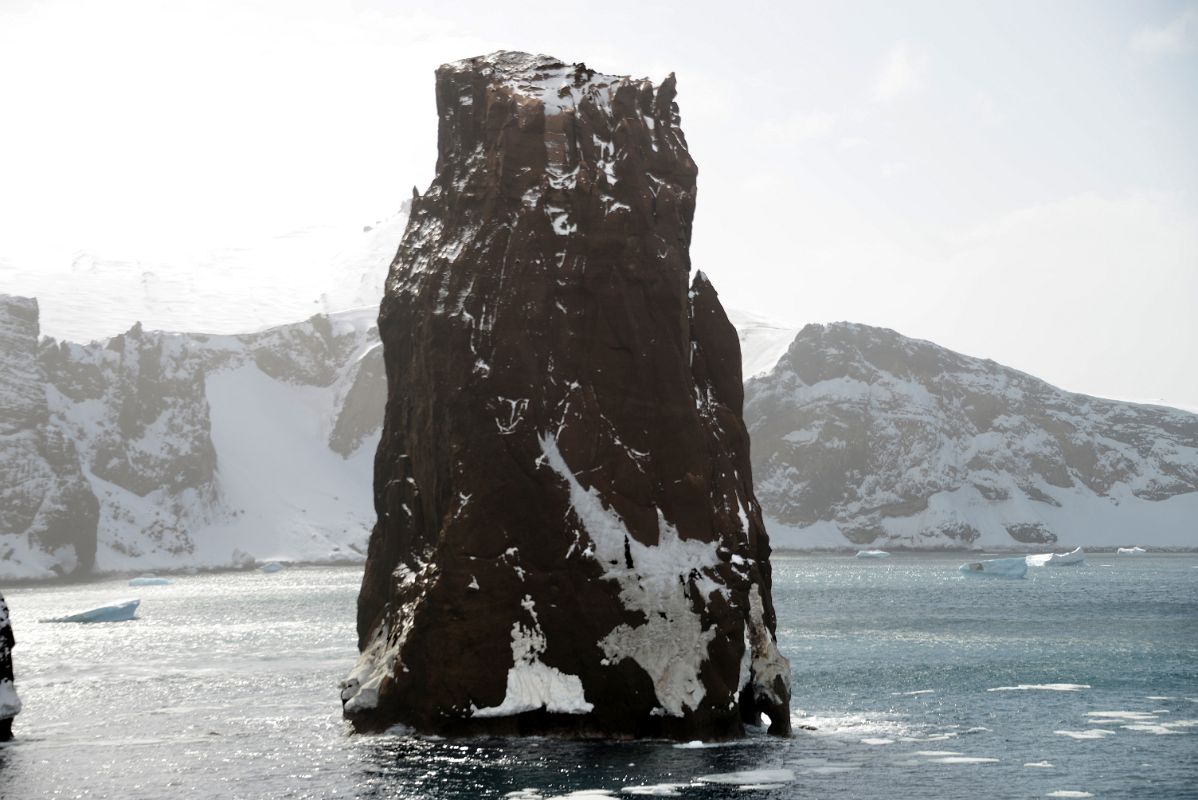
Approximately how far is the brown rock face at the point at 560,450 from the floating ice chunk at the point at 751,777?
16.8 feet

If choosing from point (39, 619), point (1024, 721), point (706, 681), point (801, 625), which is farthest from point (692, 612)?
point (39, 619)

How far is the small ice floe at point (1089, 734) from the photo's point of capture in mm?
48875

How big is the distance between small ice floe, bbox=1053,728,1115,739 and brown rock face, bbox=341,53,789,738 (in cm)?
905

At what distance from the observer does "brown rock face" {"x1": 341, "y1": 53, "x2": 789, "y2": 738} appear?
4769 centimetres

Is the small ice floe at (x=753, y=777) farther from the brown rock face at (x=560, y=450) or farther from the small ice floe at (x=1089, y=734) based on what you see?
the small ice floe at (x=1089, y=734)

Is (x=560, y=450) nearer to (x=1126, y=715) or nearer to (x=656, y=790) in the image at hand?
(x=656, y=790)

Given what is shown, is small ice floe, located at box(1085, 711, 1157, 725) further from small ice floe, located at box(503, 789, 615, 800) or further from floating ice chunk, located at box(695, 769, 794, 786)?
small ice floe, located at box(503, 789, 615, 800)

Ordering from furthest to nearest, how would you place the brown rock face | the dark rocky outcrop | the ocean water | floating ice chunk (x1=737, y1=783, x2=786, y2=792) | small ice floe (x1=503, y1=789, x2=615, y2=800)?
the dark rocky outcrop
the brown rock face
the ocean water
floating ice chunk (x1=737, y1=783, x2=786, y2=792)
small ice floe (x1=503, y1=789, x2=615, y2=800)

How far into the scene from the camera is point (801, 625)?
10106 centimetres

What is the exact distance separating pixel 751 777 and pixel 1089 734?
1426 centimetres

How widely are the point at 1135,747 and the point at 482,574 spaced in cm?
2080

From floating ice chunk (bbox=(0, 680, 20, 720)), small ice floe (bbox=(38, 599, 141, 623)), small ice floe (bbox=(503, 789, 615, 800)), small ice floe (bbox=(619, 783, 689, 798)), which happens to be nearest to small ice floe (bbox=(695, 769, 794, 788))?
small ice floe (bbox=(619, 783, 689, 798))

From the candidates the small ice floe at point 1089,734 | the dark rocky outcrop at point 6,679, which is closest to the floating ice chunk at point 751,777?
the small ice floe at point 1089,734

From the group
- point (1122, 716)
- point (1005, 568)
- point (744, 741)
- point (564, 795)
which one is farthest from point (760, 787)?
point (1005, 568)
